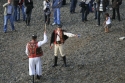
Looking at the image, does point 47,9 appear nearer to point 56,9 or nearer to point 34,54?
point 56,9

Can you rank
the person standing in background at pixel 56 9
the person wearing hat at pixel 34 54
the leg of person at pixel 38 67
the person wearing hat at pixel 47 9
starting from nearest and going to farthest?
→ the person wearing hat at pixel 34 54, the leg of person at pixel 38 67, the person wearing hat at pixel 47 9, the person standing in background at pixel 56 9

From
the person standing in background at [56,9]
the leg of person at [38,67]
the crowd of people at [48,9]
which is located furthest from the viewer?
the person standing in background at [56,9]

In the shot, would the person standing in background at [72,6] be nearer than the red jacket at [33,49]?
No

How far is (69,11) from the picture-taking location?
21.4 m

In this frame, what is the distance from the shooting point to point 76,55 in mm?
14766

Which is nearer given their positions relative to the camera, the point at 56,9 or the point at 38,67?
the point at 38,67

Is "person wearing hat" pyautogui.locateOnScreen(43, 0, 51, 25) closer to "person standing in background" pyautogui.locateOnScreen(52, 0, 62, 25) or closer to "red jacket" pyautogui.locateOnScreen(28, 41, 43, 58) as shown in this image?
"person standing in background" pyautogui.locateOnScreen(52, 0, 62, 25)

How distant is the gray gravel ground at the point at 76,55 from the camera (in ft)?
42.2

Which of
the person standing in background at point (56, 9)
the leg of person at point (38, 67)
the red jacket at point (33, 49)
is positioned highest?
the person standing in background at point (56, 9)

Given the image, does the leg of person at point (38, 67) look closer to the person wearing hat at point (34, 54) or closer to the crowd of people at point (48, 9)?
the person wearing hat at point (34, 54)

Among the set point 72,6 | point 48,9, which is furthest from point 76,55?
point 72,6

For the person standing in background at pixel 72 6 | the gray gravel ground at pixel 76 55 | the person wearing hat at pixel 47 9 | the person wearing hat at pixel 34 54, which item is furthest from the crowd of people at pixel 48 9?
the person wearing hat at pixel 34 54

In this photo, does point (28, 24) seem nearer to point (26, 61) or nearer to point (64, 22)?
point (64, 22)

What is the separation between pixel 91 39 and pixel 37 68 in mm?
4736
